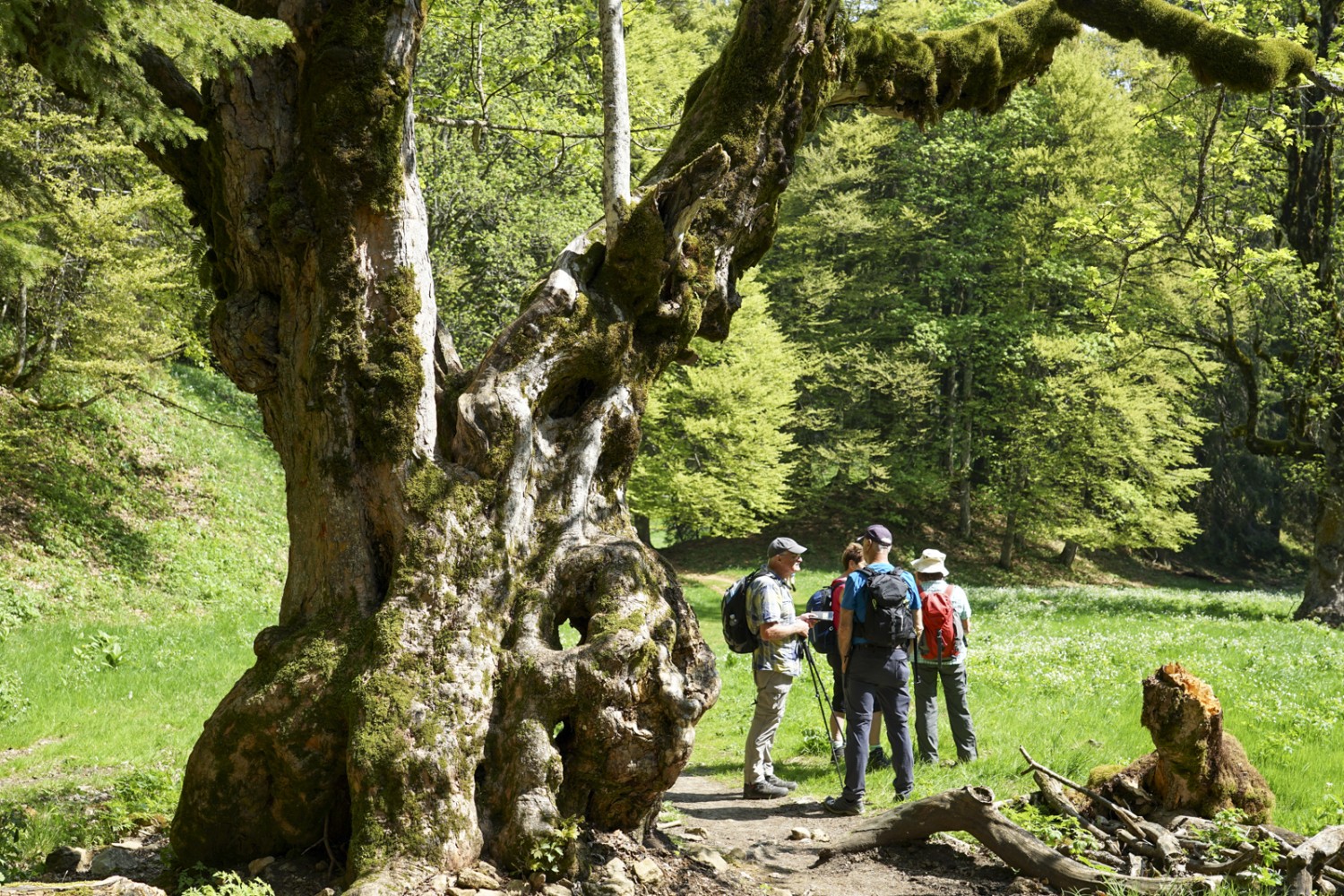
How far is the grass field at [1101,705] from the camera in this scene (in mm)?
8227

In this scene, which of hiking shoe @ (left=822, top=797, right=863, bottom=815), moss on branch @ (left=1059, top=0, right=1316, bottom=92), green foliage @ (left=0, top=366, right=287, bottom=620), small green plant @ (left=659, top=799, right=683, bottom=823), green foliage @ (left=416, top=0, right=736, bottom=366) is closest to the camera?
moss on branch @ (left=1059, top=0, right=1316, bottom=92)

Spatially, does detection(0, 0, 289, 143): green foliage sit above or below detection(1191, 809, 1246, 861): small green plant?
above

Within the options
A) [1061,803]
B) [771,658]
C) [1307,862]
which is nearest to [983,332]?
[771,658]

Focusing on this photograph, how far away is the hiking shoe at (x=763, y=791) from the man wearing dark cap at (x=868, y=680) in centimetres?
70

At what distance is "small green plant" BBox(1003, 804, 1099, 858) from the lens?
606 centimetres

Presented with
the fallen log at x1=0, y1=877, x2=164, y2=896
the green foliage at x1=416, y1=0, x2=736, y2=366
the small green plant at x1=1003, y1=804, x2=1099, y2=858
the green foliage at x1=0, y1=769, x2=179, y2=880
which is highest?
the green foliage at x1=416, y1=0, x2=736, y2=366

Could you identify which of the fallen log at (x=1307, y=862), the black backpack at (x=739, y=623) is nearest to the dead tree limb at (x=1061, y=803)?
the fallen log at (x=1307, y=862)

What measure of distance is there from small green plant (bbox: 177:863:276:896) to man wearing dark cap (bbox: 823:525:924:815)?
463 centimetres

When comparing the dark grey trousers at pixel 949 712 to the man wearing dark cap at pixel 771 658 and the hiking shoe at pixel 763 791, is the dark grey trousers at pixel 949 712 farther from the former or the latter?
the hiking shoe at pixel 763 791

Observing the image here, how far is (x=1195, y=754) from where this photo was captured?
5.99 meters

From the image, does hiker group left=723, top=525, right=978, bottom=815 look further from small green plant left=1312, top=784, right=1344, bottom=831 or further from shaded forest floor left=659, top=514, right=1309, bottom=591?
shaded forest floor left=659, top=514, right=1309, bottom=591

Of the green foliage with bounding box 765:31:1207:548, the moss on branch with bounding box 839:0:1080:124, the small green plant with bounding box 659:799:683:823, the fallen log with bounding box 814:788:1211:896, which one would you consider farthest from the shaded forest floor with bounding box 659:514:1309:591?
the fallen log with bounding box 814:788:1211:896

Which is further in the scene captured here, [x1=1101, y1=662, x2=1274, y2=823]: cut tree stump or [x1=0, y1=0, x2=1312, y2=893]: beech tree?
[x1=1101, y1=662, x2=1274, y2=823]: cut tree stump

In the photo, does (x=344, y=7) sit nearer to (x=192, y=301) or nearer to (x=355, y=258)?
(x=355, y=258)
